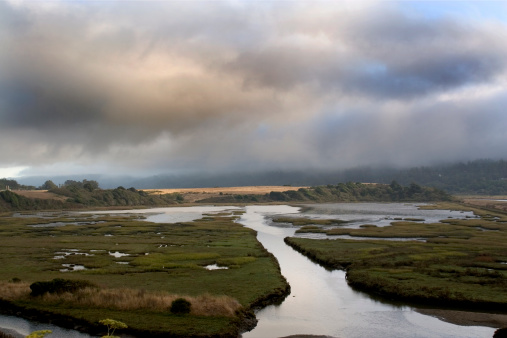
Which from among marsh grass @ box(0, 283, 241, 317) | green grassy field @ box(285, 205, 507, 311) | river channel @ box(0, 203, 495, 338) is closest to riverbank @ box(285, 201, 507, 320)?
green grassy field @ box(285, 205, 507, 311)

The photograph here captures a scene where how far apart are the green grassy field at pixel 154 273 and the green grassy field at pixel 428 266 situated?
10521 millimetres

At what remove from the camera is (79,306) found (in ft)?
113

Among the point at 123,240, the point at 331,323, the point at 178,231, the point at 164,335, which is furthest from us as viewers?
the point at 178,231

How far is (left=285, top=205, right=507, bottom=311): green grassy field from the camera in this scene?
129ft

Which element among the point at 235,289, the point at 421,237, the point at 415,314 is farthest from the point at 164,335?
the point at 421,237

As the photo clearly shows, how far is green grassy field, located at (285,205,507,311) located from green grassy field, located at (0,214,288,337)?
1052 centimetres

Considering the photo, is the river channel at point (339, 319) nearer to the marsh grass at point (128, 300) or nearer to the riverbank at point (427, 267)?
the riverbank at point (427, 267)

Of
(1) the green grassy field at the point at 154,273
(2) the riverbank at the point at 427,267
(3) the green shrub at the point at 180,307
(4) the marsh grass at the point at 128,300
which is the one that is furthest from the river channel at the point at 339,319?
(3) the green shrub at the point at 180,307

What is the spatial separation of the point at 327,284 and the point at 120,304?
23.9m

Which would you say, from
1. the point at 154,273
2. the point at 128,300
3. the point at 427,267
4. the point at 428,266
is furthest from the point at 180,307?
the point at 428,266

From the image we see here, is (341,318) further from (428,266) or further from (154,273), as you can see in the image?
(154,273)

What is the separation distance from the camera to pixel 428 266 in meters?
52.0

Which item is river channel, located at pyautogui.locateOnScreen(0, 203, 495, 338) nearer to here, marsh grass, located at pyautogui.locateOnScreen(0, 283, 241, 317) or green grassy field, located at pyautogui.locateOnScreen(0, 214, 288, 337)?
green grassy field, located at pyautogui.locateOnScreen(0, 214, 288, 337)

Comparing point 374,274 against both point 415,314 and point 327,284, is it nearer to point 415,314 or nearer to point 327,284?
point 327,284
